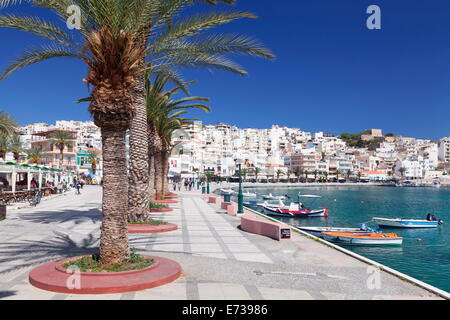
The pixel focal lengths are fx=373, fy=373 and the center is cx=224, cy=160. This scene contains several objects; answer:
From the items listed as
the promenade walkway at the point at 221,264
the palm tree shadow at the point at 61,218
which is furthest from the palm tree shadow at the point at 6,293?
the palm tree shadow at the point at 61,218

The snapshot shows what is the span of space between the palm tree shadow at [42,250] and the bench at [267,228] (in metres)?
5.68

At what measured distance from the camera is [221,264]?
29.5ft

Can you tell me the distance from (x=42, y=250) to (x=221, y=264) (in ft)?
16.7

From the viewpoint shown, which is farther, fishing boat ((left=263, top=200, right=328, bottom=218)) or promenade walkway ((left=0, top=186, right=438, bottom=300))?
fishing boat ((left=263, top=200, right=328, bottom=218))

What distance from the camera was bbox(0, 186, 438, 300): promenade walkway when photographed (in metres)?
6.71

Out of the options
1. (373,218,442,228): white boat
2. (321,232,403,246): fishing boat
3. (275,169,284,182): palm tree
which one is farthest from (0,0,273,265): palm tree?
(275,169,284,182): palm tree

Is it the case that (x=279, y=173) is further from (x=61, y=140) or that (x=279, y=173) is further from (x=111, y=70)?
(x=111, y=70)

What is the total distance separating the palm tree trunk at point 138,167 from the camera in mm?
14758

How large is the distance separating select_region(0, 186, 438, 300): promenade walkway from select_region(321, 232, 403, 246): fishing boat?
25.9ft

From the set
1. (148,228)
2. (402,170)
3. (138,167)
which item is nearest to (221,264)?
(148,228)

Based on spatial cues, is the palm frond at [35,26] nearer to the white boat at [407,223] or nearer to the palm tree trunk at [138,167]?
the palm tree trunk at [138,167]

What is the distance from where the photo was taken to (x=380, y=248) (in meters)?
20.0

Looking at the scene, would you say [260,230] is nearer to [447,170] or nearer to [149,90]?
[149,90]

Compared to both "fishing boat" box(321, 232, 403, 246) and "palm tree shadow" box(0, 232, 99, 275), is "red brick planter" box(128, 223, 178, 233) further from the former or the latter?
"fishing boat" box(321, 232, 403, 246)
